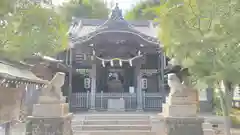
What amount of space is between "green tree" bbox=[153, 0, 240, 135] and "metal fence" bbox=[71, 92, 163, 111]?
28.8 feet

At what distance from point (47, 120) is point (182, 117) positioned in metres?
4.28

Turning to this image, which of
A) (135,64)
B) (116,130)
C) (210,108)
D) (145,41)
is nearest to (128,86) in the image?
(135,64)

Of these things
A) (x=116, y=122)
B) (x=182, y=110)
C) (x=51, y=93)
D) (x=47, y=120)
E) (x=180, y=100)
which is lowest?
(x=116, y=122)

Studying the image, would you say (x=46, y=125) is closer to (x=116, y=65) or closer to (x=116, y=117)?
(x=116, y=117)

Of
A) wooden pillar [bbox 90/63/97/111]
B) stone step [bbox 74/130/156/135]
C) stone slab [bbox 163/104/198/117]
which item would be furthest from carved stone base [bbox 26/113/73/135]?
wooden pillar [bbox 90/63/97/111]

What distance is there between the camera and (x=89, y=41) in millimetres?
15398

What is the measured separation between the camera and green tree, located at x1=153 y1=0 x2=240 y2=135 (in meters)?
5.91

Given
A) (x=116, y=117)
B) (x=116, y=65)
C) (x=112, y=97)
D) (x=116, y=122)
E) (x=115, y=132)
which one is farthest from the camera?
(x=116, y=65)

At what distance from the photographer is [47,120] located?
24.1 feet

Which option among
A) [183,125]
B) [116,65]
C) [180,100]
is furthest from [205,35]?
[116,65]

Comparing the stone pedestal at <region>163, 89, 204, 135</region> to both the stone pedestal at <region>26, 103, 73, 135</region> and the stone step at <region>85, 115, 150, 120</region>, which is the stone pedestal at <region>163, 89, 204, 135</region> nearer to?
the stone pedestal at <region>26, 103, 73, 135</region>

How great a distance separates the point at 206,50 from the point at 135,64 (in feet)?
34.1

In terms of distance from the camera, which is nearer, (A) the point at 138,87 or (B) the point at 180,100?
(B) the point at 180,100

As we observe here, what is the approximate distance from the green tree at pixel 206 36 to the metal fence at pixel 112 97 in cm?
878
